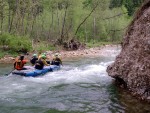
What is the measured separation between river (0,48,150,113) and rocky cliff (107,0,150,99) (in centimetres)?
51

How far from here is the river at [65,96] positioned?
31.9 ft

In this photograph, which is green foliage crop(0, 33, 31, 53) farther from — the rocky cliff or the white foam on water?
the rocky cliff

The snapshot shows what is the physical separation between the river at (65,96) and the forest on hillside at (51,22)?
10.6 metres

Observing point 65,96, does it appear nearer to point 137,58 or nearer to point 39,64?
point 137,58

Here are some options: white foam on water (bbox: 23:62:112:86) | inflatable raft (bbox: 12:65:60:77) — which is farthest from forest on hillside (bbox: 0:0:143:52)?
inflatable raft (bbox: 12:65:60:77)

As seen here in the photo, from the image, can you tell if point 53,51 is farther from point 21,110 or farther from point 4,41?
point 21,110

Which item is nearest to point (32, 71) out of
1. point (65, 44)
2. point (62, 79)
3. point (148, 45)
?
point (62, 79)

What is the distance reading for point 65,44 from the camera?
104ft

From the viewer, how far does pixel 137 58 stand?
11.1 m

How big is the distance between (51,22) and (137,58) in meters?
38.6

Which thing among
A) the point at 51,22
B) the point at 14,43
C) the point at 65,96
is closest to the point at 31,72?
the point at 65,96

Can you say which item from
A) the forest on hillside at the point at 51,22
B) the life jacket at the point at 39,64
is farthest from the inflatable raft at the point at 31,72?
the forest on hillside at the point at 51,22

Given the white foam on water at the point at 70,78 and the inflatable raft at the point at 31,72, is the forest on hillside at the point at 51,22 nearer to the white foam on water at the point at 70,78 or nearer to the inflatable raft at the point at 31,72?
the white foam on water at the point at 70,78

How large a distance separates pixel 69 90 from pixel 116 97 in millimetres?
Answer: 2275
